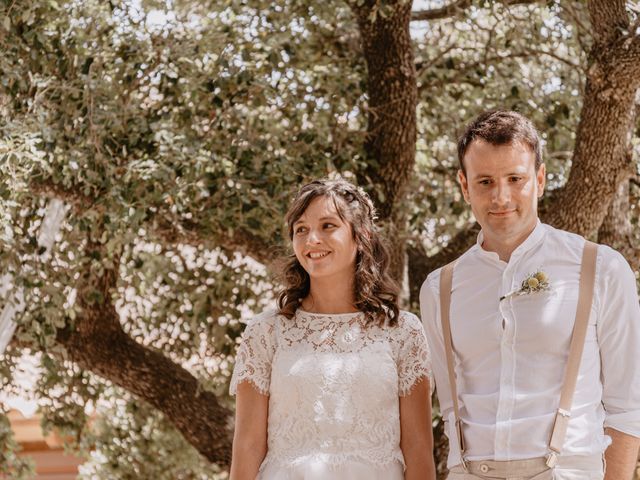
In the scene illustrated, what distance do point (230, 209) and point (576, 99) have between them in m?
2.80

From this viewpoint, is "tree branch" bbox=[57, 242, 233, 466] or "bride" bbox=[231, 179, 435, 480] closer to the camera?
"bride" bbox=[231, 179, 435, 480]

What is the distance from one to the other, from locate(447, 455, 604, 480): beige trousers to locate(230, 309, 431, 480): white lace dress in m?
0.66

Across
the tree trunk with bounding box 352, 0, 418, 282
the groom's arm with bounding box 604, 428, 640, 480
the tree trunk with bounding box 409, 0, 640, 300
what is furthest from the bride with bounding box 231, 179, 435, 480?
the tree trunk with bounding box 352, 0, 418, 282

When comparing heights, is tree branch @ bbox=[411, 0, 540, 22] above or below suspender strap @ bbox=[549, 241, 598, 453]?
above

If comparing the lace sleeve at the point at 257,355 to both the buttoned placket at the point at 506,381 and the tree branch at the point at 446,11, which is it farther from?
the tree branch at the point at 446,11

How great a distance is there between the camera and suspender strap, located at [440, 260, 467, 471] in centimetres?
326

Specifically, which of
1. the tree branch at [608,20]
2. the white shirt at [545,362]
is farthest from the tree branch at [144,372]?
the white shirt at [545,362]

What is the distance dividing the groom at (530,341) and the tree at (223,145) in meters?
2.88

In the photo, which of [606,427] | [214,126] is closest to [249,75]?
[214,126]

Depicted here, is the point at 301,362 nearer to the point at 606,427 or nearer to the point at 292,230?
the point at 292,230

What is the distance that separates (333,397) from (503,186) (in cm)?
96

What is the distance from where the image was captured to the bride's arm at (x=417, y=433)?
371cm

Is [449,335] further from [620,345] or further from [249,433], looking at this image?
[249,433]

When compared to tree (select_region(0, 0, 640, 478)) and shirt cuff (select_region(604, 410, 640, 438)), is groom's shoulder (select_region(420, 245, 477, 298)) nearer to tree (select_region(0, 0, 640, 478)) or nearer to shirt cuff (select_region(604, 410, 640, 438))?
shirt cuff (select_region(604, 410, 640, 438))
